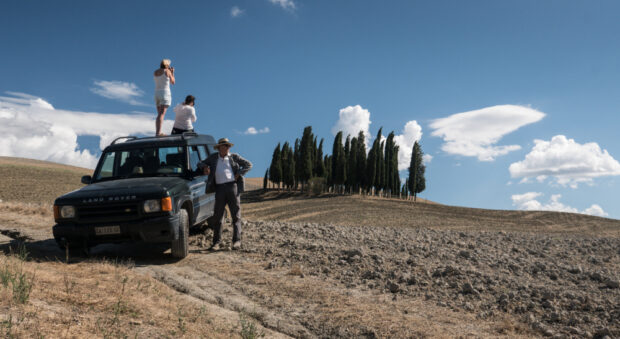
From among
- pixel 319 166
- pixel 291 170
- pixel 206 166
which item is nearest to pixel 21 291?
pixel 206 166

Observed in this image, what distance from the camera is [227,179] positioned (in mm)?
7906

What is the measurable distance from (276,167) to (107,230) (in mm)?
61132

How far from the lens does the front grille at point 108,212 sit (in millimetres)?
6539

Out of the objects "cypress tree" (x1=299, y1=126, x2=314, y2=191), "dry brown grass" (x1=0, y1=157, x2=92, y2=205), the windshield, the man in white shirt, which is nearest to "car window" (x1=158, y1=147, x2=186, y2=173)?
the windshield

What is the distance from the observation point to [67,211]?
6652 mm

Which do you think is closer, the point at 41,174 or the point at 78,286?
the point at 78,286

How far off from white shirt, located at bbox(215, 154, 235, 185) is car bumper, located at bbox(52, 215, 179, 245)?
1.41m

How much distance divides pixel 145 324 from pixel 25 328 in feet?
3.25

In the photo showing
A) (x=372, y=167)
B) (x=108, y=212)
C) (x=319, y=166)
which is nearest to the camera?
(x=108, y=212)

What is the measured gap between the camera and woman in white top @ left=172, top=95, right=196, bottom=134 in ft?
32.9

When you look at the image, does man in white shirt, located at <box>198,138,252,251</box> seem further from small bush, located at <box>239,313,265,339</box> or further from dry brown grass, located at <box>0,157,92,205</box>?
dry brown grass, located at <box>0,157,92,205</box>

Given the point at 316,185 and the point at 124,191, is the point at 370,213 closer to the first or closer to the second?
the point at 316,185

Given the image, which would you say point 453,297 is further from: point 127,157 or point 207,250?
point 127,157

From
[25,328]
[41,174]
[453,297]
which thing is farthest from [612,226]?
[41,174]
